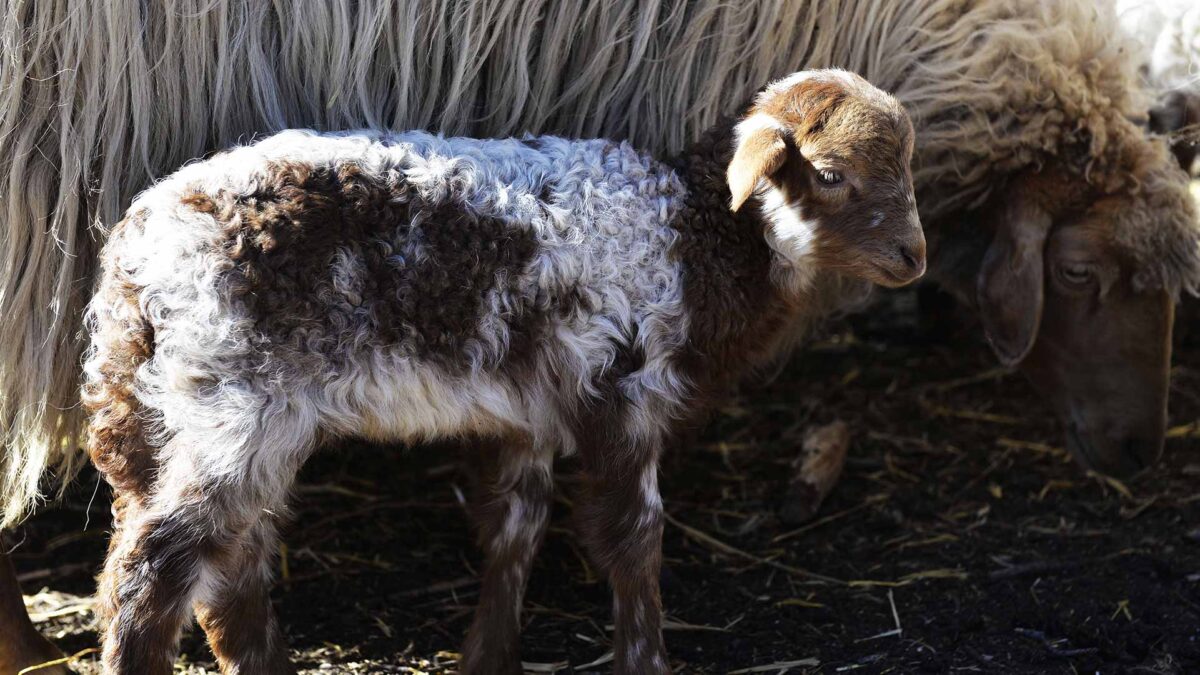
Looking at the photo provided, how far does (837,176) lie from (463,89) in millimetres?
1199

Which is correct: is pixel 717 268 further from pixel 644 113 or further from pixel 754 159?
pixel 644 113

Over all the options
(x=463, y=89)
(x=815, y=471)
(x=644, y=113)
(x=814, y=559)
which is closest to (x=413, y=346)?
(x=463, y=89)

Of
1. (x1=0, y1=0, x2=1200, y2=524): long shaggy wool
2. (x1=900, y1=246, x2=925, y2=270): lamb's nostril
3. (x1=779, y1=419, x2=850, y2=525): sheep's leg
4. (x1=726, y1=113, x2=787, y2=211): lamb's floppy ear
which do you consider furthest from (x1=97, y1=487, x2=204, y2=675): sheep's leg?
(x1=779, y1=419, x2=850, y2=525): sheep's leg

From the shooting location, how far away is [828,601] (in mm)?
4020

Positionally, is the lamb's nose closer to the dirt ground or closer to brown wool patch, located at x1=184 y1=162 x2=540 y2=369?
brown wool patch, located at x1=184 y1=162 x2=540 y2=369

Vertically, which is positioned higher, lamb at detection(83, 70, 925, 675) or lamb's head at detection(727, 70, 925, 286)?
lamb's head at detection(727, 70, 925, 286)

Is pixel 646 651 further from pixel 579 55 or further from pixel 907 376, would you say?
pixel 907 376

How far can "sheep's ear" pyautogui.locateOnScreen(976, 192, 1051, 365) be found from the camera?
3.97 metres

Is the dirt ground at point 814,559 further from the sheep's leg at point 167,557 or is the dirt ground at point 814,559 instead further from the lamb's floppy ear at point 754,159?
the lamb's floppy ear at point 754,159

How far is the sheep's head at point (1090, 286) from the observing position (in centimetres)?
396

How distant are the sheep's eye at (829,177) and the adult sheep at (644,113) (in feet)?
2.81

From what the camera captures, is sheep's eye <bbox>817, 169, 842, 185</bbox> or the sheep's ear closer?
sheep's eye <bbox>817, 169, 842, 185</bbox>

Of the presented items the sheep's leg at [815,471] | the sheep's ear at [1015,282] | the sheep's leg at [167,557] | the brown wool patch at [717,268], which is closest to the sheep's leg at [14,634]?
the sheep's leg at [167,557]

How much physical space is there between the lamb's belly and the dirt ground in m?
0.90
